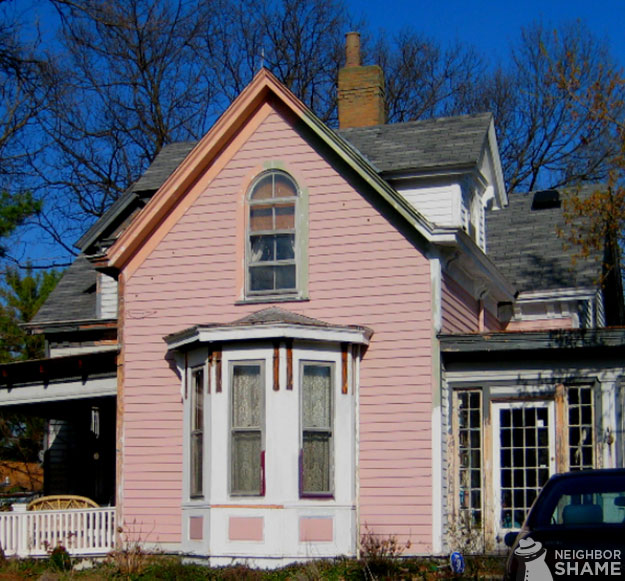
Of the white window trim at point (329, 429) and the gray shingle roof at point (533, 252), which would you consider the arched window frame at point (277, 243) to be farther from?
the gray shingle roof at point (533, 252)

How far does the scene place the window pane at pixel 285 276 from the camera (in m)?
16.9

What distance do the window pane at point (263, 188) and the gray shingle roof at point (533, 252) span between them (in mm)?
6447

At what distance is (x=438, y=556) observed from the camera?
601 inches

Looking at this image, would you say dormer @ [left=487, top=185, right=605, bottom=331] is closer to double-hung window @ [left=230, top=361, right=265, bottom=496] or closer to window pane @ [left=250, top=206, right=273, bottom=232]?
window pane @ [left=250, top=206, right=273, bottom=232]

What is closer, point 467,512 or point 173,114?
point 467,512

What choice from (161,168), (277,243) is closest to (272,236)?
(277,243)

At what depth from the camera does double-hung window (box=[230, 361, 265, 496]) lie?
50.6ft

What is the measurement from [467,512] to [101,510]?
5599 millimetres

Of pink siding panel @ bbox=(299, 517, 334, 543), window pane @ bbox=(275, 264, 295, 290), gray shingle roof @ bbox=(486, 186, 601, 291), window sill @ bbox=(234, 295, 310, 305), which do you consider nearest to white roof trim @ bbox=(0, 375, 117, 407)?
window sill @ bbox=(234, 295, 310, 305)

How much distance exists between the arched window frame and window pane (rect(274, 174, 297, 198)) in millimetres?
16

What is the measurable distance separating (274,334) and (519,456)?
413cm

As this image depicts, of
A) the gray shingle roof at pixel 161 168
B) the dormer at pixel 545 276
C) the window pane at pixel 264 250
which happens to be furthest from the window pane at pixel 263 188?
the dormer at pixel 545 276

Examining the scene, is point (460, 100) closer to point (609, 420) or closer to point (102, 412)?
point (102, 412)

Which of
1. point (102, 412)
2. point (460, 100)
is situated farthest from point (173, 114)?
point (102, 412)
